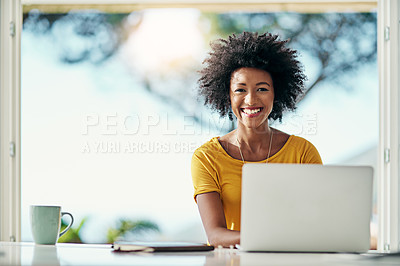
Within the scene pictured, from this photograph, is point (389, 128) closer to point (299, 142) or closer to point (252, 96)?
point (299, 142)

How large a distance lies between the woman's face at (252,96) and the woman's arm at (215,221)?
0.40 m

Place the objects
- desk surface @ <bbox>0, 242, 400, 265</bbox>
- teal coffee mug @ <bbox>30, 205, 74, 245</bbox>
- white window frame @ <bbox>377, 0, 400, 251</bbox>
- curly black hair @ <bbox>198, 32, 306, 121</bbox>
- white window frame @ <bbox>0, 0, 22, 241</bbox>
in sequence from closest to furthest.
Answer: desk surface @ <bbox>0, 242, 400, 265</bbox>
teal coffee mug @ <bbox>30, 205, 74, 245</bbox>
curly black hair @ <bbox>198, 32, 306, 121</bbox>
white window frame @ <bbox>377, 0, 400, 251</bbox>
white window frame @ <bbox>0, 0, 22, 241</bbox>

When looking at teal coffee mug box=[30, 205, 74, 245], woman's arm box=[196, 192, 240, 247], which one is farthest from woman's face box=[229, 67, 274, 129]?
teal coffee mug box=[30, 205, 74, 245]

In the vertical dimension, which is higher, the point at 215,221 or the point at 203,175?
the point at 203,175

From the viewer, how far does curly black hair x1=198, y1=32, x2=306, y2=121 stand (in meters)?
2.55

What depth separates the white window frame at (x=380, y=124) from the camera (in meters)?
3.64

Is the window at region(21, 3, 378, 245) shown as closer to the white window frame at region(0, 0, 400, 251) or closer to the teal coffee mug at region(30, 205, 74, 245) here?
the white window frame at region(0, 0, 400, 251)

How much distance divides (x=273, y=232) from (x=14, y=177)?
2780mm

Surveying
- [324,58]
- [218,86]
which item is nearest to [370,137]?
[324,58]

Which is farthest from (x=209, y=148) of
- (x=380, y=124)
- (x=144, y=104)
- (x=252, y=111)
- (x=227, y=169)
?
(x=144, y=104)

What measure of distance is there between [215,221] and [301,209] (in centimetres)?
85

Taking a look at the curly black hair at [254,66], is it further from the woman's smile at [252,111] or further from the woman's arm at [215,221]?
the woman's arm at [215,221]

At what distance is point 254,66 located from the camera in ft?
8.32

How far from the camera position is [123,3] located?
5695 mm
